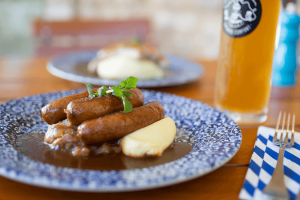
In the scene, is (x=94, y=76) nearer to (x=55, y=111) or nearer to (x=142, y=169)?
(x=55, y=111)

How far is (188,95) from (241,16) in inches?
28.7

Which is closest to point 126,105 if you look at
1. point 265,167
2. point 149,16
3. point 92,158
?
point 92,158

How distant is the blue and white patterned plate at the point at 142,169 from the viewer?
0.76 meters

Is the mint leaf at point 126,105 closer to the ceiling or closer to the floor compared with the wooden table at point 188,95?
closer to the ceiling

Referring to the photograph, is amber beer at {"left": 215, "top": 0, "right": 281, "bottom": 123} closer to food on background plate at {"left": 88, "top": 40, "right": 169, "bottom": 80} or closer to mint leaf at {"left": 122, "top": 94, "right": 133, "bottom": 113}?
mint leaf at {"left": 122, "top": 94, "right": 133, "bottom": 113}

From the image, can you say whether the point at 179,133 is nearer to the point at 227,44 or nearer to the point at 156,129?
the point at 156,129

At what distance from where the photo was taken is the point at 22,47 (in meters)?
7.17

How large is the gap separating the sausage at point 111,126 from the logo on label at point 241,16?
0.67m

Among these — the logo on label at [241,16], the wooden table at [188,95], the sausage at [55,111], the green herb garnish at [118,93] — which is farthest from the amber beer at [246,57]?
the sausage at [55,111]

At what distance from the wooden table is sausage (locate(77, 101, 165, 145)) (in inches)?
9.7

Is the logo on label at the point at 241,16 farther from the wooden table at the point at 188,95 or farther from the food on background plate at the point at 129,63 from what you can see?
the food on background plate at the point at 129,63

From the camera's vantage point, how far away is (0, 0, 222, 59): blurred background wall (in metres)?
6.54

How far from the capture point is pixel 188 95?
204 cm

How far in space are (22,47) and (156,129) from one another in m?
6.89
